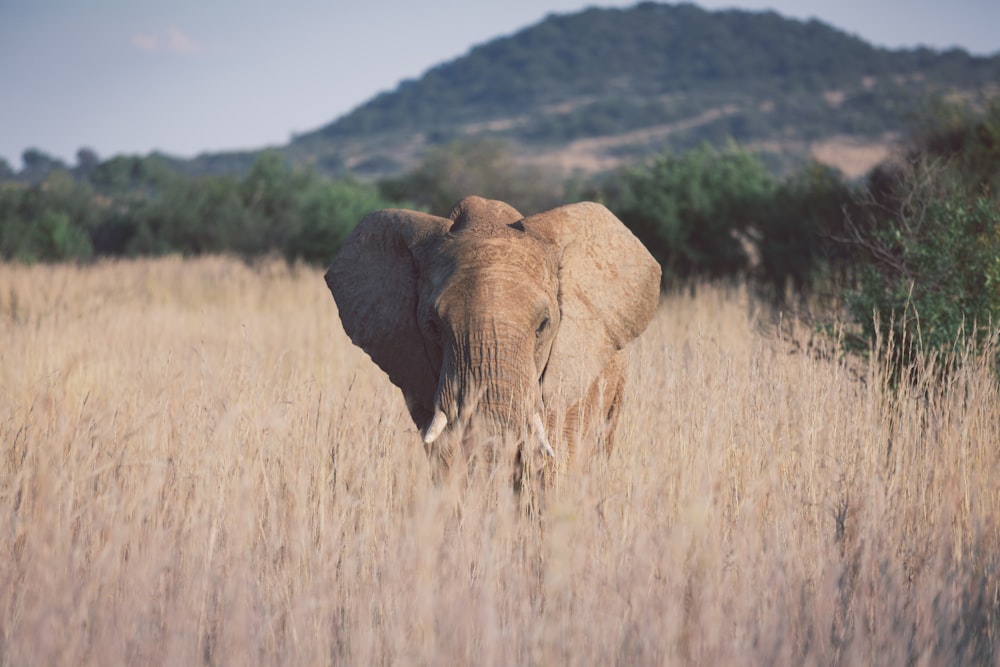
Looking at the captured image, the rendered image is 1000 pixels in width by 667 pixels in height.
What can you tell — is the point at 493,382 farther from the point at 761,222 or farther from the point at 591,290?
the point at 761,222

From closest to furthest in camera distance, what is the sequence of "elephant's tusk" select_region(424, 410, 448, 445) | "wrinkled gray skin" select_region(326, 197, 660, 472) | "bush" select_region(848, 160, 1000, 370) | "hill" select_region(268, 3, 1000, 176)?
1. "elephant's tusk" select_region(424, 410, 448, 445)
2. "wrinkled gray skin" select_region(326, 197, 660, 472)
3. "bush" select_region(848, 160, 1000, 370)
4. "hill" select_region(268, 3, 1000, 176)

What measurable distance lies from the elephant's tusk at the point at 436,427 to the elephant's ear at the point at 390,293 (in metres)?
0.67

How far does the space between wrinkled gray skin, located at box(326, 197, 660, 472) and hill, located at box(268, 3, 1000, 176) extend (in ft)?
270

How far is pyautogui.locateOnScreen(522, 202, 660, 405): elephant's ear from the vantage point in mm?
4973

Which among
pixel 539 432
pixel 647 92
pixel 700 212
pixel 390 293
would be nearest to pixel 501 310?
pixel 539 432

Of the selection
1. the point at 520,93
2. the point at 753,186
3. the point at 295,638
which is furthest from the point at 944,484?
the point at 520,93

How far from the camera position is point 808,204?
1510 centimetres

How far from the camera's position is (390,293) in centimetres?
529

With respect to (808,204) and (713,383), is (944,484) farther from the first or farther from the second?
(808,204)

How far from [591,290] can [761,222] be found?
40.4 ft

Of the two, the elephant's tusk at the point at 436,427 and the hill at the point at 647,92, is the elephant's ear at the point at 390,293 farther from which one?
the hill at the point at 647,92

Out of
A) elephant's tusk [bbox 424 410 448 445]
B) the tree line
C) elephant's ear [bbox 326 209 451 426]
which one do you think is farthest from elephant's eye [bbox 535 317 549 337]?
the tree line

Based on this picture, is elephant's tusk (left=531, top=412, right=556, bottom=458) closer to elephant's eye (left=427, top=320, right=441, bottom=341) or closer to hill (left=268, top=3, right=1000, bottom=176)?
elephant's eye (left=427, top=320, right=441, bottom=341)

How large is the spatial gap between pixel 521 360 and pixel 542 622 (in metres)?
1.58
